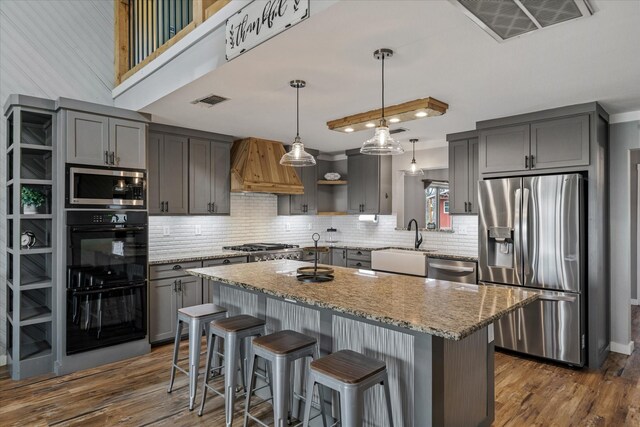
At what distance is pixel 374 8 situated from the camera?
1949 mm

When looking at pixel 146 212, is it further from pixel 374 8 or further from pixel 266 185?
pixel 374 8

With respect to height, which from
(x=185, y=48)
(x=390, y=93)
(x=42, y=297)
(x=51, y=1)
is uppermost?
(x=51, y=1)

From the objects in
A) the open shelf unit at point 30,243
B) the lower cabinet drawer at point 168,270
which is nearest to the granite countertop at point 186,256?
the lower cabinet drawer at point 168,270

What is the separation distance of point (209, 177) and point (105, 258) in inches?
64.2

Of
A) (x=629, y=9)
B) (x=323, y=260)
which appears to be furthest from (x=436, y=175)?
(x=629, y=9)

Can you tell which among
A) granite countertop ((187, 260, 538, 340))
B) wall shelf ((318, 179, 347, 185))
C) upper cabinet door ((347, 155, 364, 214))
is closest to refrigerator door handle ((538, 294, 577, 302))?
granite countertop ((187, 260, 538, 340))

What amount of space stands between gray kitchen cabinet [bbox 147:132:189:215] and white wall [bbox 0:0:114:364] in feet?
2.24

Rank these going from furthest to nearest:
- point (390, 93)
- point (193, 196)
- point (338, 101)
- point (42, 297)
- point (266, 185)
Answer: point (266, 185) → point (193, 196) → point (42, 297) → point (338, 101) → point (390, 93)

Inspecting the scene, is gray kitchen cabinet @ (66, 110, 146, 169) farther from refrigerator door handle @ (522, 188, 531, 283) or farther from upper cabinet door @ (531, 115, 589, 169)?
upper cabinet door @ (531, 115, 589, 169)

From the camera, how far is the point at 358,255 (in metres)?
5.75

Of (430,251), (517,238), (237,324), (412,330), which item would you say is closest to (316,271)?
(237,324)

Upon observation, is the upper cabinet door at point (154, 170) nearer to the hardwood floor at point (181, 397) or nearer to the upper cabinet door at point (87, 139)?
the upper cabinet door at point (87, 139)

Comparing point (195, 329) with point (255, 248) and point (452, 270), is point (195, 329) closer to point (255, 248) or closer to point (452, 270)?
point (255, 248)

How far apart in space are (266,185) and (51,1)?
9.68 feet
